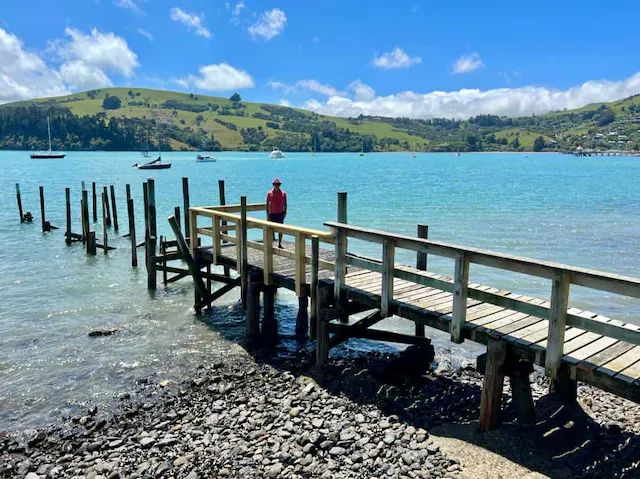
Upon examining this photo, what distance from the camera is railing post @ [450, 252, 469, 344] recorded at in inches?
317

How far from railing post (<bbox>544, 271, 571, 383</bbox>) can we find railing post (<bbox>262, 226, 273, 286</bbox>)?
6626 millimetres

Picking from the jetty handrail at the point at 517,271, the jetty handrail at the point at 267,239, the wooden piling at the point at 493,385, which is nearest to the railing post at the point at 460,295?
the jetty handrail at the point at 517,271

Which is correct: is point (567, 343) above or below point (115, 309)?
above

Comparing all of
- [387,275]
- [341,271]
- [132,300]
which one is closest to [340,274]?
[341,271]

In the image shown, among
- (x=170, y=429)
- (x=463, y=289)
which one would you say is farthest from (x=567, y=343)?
(x=170, y=429)

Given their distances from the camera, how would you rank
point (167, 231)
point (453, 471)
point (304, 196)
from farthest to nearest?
point (304, 196) → point (167, 231) → point (453, 471)

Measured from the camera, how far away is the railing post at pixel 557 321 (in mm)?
6828

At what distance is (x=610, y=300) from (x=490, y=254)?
39.0 feet

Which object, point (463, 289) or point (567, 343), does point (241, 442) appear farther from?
point (567, 343)

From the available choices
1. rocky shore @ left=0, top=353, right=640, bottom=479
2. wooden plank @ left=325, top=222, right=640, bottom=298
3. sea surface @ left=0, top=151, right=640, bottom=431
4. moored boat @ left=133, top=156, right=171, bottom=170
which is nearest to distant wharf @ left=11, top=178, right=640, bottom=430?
wooden plank @ left=325, top=222, right=640, bottom=298

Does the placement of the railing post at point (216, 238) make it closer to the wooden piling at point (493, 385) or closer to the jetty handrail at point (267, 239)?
the jetty handrail at point (267, 239)

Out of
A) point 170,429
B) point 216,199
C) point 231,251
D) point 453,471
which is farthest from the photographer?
point 216,199

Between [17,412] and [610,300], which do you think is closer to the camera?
[17,412]

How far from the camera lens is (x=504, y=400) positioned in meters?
9.41
